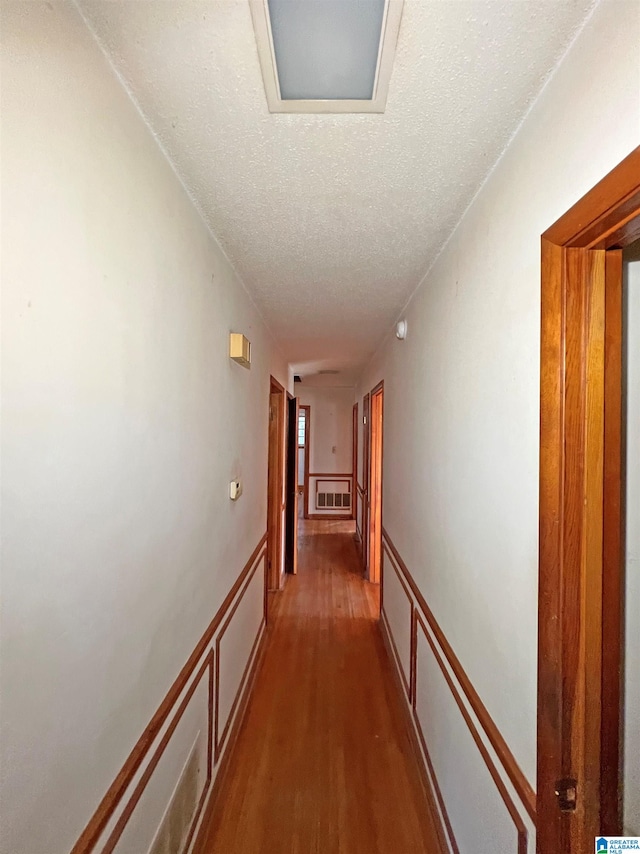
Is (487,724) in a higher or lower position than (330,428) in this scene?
lower

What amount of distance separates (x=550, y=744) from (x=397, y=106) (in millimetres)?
1457

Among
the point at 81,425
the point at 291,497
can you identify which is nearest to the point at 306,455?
the point at 291,497

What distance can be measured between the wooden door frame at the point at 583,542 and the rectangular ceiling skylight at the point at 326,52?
498 millimetres

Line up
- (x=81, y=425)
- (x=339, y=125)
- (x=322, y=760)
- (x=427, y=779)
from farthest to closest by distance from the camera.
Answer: (x=322, y=760) < (x=427, y=779) < (x=339, y=125) < (x=81, y=425)

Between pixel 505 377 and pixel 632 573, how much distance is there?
1.74 feet

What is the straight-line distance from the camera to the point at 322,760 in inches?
72.9

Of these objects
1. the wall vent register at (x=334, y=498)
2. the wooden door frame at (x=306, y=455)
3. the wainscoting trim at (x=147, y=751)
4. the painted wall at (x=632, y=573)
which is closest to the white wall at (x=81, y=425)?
the wainscoting trim at (x=147, y=751)

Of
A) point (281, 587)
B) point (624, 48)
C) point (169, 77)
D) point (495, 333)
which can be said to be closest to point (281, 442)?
point (281, 587)

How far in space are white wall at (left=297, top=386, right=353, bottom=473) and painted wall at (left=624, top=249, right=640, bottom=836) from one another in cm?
617

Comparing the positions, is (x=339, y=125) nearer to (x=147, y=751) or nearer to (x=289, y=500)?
(x=147, y=751)

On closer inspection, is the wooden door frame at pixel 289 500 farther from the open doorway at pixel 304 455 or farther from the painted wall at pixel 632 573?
the painted wall at pixel 632 573

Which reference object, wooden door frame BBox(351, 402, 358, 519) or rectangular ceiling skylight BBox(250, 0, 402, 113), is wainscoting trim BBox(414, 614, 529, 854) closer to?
rectangular ceiling skylight BBox(250, 0, 402, 113)

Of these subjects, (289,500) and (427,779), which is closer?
(427,779)

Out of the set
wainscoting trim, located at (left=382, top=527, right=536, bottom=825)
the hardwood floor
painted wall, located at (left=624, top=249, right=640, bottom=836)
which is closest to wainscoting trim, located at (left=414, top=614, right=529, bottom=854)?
wainscoting trim, located at (left=382, top=527, right=536, bottom=825)
